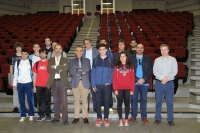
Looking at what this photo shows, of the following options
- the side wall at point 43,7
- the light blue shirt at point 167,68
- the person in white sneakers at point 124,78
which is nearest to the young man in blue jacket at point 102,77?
the person in white sneakers at point 124,78

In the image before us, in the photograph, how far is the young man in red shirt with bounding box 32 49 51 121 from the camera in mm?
4125

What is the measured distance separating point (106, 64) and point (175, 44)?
155 inches

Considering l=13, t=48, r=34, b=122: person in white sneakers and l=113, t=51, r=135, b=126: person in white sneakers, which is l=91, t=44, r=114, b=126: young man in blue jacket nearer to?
l=113, t=51, r=135, b=126: person in white sneakers

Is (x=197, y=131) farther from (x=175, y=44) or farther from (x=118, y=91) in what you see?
(x=175, y=44)

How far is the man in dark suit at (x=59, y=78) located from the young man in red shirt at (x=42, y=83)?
20 cm

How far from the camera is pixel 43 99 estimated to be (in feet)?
13.7

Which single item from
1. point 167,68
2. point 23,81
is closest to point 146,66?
point 167,68

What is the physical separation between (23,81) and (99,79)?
1.49m

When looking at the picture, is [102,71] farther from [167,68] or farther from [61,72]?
[167,68]

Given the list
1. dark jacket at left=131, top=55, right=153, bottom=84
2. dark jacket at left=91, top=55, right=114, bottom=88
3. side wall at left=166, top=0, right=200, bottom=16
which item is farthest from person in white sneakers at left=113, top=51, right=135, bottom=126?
side wall at left=166, top=0, right=200, bottom=16

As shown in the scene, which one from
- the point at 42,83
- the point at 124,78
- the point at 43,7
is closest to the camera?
the point at 124,78

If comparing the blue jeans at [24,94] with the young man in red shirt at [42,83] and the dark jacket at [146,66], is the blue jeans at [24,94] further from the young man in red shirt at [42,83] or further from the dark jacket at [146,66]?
the dark jacket at [146,66]

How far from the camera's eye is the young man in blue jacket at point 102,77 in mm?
3896

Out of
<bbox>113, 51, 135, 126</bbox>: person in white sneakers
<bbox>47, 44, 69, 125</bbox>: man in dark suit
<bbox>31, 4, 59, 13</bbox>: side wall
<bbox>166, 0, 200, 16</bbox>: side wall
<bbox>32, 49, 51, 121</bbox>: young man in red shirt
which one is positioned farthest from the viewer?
Answer: <bbox>31, 4, 59, 13</bbox>: side wall
